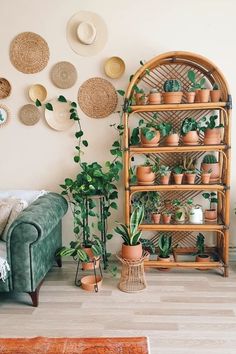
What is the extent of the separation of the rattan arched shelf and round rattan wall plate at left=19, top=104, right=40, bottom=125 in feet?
2.75

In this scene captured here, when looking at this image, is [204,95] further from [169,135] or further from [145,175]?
[145,175]

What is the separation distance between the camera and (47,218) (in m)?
2.72

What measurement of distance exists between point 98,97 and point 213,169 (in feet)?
3.87

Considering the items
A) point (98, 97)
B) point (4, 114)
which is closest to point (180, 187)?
point (98, 97)

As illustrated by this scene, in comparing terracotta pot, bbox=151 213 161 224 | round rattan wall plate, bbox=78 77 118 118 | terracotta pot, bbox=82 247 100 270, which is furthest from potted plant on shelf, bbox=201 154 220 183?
terracotta pot, bbox=82 247 100 270

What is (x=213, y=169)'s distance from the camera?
3.12 meters

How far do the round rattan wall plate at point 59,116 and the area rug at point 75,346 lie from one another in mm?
2120

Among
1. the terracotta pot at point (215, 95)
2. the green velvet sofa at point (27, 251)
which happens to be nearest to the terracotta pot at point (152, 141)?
the terracotta pot at point (215, 95)

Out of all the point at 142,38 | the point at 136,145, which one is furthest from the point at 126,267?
the point at 142,38

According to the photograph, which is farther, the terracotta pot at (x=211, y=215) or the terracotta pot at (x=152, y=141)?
the terracotta pot at (x=211, y=215)

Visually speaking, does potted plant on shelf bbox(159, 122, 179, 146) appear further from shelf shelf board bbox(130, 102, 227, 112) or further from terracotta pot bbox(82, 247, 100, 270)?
terracotta pot bbox(82, 247, 100, 270)

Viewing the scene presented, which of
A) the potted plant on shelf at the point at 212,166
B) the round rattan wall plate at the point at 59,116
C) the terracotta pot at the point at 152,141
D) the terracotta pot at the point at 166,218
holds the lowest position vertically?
the terracotta pot at the point at 166,218

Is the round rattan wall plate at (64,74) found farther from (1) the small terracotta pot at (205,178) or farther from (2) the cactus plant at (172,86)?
(1) the small terracotta pot at (205,178)

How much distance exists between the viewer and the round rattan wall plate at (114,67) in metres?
3.29
